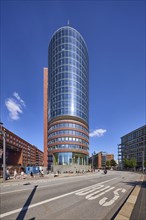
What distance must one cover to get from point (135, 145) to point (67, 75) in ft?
205

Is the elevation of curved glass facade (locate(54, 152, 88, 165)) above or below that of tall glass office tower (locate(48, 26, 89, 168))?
below

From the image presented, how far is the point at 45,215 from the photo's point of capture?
742cm

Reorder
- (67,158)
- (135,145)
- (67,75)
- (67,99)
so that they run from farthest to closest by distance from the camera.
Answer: (135,145)
(67,75)
(67,99)
(67,158)

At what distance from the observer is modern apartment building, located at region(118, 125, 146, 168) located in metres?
104

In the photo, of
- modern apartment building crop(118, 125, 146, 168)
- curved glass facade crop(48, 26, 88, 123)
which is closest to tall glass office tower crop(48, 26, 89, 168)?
curved glass facade crop(48, 26, 88, 123)

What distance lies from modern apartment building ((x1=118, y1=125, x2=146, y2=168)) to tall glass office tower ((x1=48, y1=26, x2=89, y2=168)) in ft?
112

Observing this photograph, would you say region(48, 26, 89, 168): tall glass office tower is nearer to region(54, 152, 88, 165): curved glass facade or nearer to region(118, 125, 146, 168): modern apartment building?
region(54, 152, 88, 165): curved glass facade

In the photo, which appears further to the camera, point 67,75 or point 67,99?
point 67,75

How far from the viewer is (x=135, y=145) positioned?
11512cm

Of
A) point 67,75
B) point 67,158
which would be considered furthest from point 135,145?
point 67,75

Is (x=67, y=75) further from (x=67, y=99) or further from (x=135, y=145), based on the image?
(x=135, y=145)

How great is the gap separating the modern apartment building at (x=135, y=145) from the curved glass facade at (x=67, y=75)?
37204 millimetres

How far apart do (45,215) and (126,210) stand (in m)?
3.36

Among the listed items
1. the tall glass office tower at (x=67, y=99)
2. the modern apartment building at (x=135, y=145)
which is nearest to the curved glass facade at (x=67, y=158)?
the tall glass office tower at (x=67, y=99)
